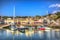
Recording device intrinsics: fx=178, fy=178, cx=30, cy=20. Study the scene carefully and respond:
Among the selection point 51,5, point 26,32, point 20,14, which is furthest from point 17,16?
point 51,5

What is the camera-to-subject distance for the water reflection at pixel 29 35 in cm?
782

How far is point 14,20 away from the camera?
26.0 ft

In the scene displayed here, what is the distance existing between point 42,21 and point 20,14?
103 centimetres

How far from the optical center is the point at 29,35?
788cm

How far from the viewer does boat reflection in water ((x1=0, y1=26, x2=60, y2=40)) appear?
7.82m

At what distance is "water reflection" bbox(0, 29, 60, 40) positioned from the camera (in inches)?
308

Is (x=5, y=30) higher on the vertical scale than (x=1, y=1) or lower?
lower

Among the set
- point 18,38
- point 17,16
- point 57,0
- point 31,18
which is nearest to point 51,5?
point 57,0

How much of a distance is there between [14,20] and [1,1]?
1.02 meters

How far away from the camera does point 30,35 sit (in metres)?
7.88

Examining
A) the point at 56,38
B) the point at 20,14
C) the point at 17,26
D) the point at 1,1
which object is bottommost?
the point at 56,38

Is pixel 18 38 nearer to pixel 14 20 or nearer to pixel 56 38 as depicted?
pixel 14 20

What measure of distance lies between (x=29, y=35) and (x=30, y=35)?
4 cm

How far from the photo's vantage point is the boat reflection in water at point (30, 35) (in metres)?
7.82
